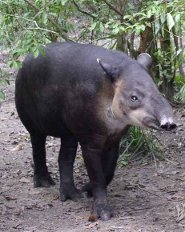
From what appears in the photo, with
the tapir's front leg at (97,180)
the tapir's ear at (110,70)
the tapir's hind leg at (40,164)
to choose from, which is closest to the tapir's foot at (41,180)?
the tapir's hind leg at (40,164)

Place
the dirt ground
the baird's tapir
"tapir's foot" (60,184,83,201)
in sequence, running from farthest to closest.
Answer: "tapir's foot" (60,184,83,201)
the dirt ground
the baird's tapir

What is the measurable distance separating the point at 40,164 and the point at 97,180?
1.24 m

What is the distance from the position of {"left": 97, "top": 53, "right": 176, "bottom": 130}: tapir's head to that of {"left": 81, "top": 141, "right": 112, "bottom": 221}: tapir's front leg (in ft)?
1.46

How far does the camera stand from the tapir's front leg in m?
6.32

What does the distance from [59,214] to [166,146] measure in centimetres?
235

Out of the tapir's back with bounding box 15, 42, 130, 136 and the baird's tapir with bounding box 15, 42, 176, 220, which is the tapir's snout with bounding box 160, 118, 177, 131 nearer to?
the baird's tapir with bounding box 15, 42, 176, 220

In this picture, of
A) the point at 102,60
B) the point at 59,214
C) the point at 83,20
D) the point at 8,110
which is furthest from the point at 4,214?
the point at 8,110

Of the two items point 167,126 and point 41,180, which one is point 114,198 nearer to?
point 41,180

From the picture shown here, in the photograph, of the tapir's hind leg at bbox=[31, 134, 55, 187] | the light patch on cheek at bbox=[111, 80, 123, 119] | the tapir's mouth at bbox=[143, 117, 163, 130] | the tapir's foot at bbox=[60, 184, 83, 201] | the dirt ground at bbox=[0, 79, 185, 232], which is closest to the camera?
the tapir's mouth at bbox=[143, 117, 163, 130]

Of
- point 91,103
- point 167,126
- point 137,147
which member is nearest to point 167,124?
point 167,126

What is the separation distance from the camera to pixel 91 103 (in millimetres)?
6203

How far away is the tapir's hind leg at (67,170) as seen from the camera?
6.98 meters

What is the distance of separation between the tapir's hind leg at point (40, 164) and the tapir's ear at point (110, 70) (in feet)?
5.20

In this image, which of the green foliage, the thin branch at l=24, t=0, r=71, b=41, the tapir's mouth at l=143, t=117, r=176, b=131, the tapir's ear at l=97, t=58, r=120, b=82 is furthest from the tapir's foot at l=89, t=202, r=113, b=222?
the thin branch at l=24, t=0, r=71, b=41
